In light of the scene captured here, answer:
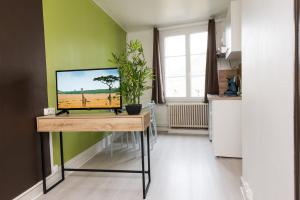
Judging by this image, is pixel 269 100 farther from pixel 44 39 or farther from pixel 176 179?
pixel 44 39

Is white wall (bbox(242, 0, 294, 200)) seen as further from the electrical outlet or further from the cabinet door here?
the electrical outlet


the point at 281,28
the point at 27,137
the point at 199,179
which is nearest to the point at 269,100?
the point at 281,28

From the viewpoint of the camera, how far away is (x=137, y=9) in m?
3.86

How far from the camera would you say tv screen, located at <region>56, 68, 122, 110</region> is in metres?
2.26

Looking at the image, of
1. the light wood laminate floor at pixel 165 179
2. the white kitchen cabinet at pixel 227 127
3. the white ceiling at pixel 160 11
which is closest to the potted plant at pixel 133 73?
the light wood laminate floor at pixel 165 179

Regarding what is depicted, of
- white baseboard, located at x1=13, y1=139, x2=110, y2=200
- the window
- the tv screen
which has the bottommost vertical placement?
white baseboard, located at x1=13, y1=139, x2=110, y2=200

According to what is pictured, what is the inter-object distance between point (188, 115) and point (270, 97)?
140 inches

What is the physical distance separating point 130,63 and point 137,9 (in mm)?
2154

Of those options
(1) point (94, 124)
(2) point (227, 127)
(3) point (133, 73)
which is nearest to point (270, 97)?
(3) point (133, 73)

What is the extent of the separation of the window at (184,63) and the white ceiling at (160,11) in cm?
38

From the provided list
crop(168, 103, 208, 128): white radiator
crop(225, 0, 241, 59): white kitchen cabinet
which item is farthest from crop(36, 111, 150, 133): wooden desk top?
crop(168, 103, 208, 128): white radiator

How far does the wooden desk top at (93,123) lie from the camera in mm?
2006

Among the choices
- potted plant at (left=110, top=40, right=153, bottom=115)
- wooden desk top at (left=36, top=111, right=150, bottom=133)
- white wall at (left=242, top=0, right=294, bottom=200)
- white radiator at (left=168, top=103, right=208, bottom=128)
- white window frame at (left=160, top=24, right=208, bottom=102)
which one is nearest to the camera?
white wall at (left=242, top=0, right=294, bottom=200)

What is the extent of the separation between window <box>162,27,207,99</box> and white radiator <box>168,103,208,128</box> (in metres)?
0.33
